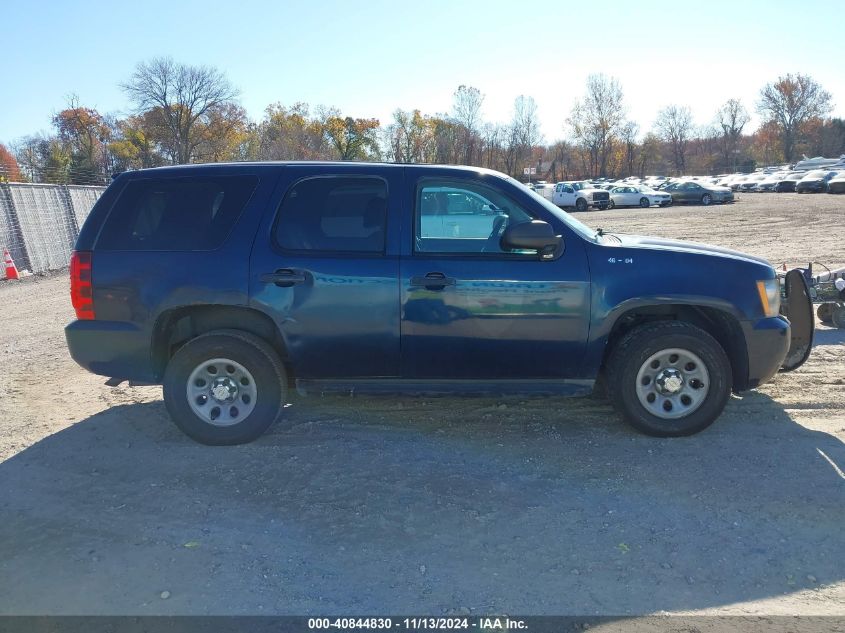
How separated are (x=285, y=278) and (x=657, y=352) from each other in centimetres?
266

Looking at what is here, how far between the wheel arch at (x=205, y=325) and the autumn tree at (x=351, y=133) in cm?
7794

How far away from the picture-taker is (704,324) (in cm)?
491

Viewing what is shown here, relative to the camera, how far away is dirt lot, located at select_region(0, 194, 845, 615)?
307cm

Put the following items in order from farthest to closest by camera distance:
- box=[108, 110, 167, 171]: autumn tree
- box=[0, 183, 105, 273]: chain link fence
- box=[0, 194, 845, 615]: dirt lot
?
box=[108, 110, 167, 171]: autumn tree, box=[0, 183, 105, 273]: chain link fence, box=[0, 194, 845, 615]: dirt lot

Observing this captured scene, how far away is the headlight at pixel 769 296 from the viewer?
15.3ft

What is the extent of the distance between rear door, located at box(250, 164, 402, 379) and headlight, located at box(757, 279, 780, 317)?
8.54ft

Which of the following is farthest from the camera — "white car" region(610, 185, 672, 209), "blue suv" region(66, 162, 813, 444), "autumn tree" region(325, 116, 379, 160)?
"autumn tree" region(325, 116, 379, 160)

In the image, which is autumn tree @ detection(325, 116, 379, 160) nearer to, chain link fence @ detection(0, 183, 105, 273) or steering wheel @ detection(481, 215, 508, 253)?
chain link fence @ detection(0, 183, 105, 273)

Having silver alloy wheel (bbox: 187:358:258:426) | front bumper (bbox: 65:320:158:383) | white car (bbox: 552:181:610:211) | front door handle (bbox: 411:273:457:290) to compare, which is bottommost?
white car (bbox: 552:181:610:211)

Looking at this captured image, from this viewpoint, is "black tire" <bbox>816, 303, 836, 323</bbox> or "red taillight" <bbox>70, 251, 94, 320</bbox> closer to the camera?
"red taillight" <bbox>70, 251, 94, 320</bbox>

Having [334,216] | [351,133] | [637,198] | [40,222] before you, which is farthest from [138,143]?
[334,216]

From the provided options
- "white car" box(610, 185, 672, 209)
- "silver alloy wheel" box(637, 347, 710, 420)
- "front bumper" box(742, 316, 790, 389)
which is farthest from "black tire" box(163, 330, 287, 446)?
"white car" box(610, 185, 672, 209)

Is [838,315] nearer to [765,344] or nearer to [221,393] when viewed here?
[765,344]

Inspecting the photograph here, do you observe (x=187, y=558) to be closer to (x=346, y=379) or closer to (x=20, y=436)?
(x=346, y=379)
